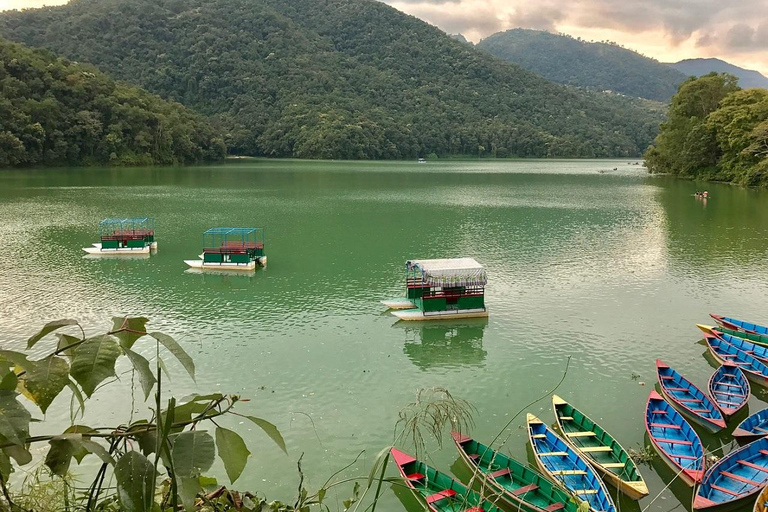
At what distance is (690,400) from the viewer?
35.9 feet

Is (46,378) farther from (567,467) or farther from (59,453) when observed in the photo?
(567,467)

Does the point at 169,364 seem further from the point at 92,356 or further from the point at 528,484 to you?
the point at 92,356

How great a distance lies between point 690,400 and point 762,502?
13.6 ft

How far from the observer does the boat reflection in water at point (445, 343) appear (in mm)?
13656

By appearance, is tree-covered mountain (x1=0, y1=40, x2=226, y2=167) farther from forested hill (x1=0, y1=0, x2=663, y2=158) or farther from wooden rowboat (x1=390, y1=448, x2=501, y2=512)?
wooden rowboat (x1=390, y1=448, x2=501, y2=512)

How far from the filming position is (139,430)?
5.41ft

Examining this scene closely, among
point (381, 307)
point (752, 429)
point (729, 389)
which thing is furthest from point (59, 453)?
point (381, 307)

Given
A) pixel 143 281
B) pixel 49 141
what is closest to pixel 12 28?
→ pixel 49 141

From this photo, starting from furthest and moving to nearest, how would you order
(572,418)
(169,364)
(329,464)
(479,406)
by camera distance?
(169,364)
(479,406)
(572,418)
(329,464)

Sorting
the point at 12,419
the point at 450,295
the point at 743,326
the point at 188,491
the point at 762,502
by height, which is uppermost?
the point at 12,419

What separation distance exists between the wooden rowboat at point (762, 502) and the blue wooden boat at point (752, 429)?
264cm

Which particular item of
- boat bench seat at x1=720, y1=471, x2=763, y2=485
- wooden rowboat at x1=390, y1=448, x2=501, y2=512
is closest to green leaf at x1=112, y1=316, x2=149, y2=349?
wooden rowboat at x1=390, y1=448, x2=501, y2=512

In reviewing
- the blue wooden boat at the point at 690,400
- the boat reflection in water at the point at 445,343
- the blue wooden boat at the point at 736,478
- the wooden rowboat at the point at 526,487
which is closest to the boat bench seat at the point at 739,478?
the blue wooden boat at the point at 736,478

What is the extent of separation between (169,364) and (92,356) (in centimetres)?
1217
